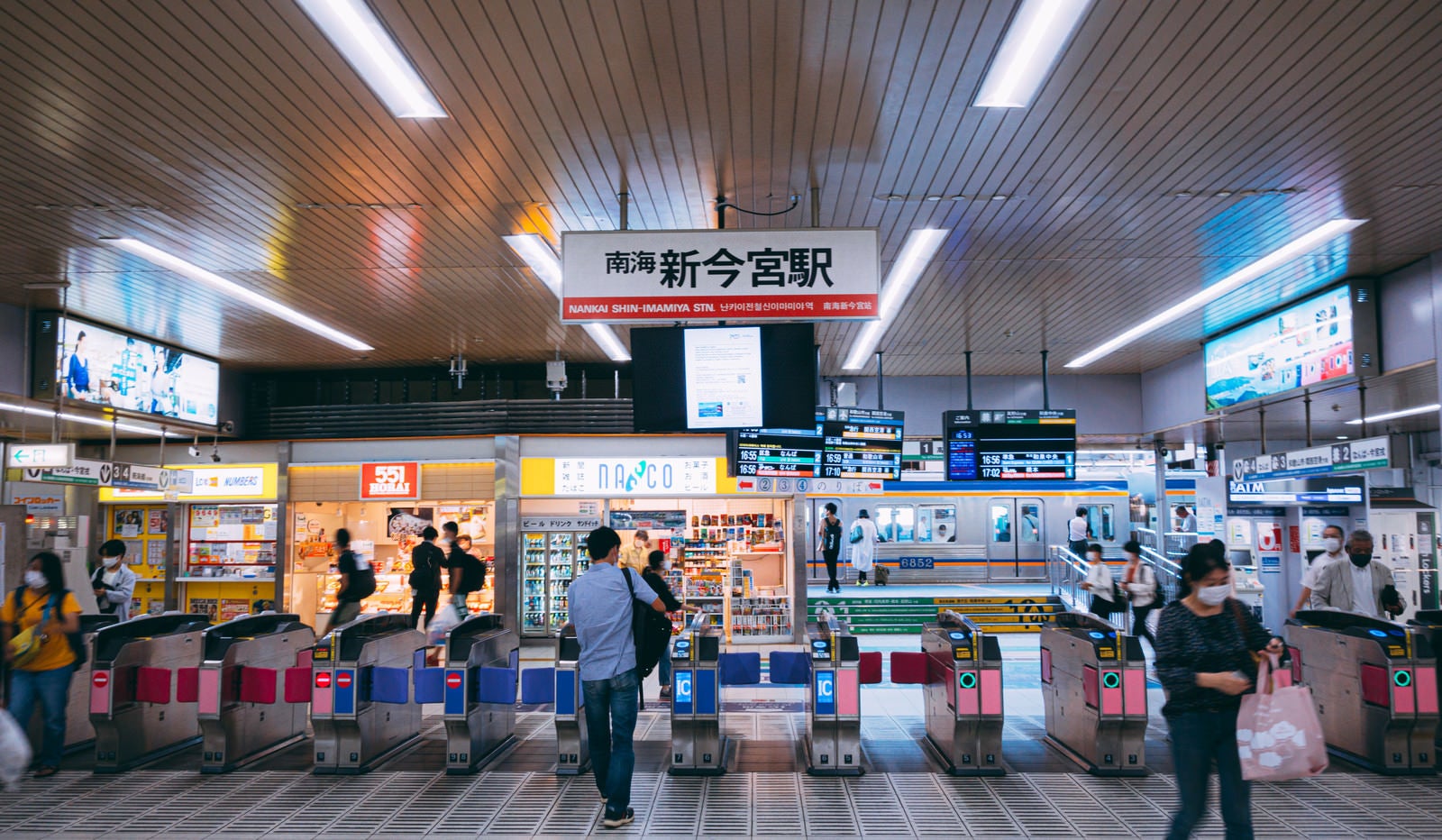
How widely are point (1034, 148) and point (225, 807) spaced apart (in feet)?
21.8

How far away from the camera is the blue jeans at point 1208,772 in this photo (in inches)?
152

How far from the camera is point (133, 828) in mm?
5375

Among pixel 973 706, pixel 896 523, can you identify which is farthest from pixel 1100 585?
pixel 896 523

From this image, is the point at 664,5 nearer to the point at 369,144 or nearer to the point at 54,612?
the point at 369,144

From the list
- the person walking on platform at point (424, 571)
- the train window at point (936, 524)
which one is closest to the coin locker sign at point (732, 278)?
the person walking on platform at point (424, 571)

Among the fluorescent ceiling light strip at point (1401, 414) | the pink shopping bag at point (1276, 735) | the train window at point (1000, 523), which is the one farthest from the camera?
the train window at point (1000, 523)

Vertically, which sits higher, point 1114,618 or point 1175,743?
point 1175,743

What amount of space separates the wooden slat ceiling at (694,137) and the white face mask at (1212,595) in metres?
2.56

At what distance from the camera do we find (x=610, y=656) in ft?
16.8

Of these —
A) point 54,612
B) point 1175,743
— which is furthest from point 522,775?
point 1175,743

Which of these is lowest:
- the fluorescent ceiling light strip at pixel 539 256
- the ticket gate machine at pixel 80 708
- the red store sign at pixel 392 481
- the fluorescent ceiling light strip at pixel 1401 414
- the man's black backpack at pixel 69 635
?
the ticket gate machine at pixel 80 708

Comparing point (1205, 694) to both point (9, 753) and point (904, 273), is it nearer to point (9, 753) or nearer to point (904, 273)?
point (9, 753)

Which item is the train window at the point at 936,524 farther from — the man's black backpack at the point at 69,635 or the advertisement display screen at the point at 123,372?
the man's black backpack at the point at 69,635

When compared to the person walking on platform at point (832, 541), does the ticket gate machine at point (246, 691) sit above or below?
below
